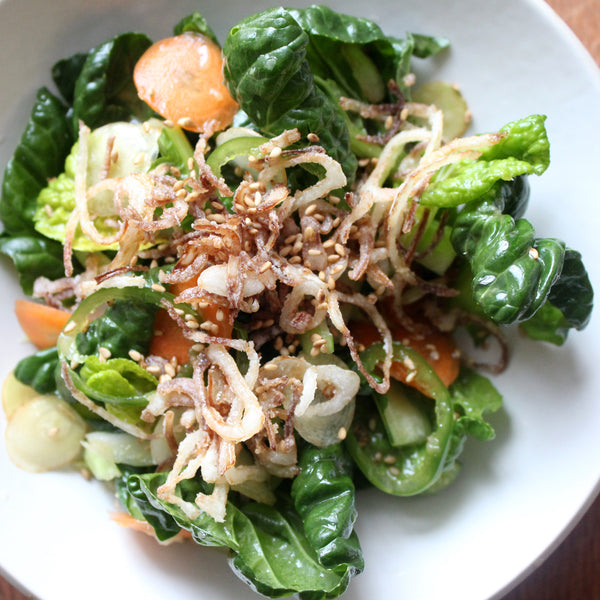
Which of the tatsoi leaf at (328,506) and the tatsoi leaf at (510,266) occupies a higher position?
the tatsoi leaf at (510,266)

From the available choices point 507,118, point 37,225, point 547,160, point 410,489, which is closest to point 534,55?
point 507,118

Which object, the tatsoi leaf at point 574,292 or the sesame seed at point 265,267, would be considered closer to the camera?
the sesame seed at point 265,267

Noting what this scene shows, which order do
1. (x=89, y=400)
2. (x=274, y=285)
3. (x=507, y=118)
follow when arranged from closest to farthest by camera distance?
(x=274, y=285) < (x=89, y=400) < (x=507, y=118)

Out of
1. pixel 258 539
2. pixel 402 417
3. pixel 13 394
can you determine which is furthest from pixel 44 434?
pixel 402 417

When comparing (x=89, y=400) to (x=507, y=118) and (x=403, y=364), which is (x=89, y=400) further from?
(x=507, y=118)

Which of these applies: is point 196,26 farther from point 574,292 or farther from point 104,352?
point 574,292

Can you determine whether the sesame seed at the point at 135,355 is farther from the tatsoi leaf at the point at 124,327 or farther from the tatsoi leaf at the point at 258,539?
the tatsoi leaf at the point at 258,539

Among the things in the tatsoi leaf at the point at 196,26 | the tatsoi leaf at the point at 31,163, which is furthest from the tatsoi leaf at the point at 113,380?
the tatsoi leaf at the point at 196,26
